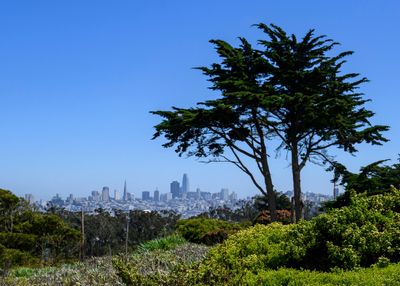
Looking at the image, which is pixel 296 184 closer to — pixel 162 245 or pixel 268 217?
pixel 268 217

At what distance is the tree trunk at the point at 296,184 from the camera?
20766 mm

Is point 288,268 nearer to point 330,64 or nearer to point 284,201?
point 330,64

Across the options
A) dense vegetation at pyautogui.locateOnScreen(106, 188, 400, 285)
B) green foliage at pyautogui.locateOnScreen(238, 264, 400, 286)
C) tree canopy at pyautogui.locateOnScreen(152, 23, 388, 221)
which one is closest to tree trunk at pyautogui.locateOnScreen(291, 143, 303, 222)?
tree canopy at pyautogui.locateOnScreen(152, 23, 388, 221)

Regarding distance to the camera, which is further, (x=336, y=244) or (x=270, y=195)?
(x=270, y=195)

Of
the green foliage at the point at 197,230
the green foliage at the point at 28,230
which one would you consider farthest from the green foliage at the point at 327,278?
the green foliage at the point at 28,230

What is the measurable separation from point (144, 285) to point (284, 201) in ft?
101

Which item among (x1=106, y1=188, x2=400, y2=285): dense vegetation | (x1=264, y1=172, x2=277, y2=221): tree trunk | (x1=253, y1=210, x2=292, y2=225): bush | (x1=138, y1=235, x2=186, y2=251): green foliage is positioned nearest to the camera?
(x1=106, y1=188, x2=400, y2=285): dense vegetation

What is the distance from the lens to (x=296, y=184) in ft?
70.4

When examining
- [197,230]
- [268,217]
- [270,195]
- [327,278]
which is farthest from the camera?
[268,217]

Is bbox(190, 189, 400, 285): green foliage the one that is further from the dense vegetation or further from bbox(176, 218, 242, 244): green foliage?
bbox(176, 218, 242, 244): green foliage

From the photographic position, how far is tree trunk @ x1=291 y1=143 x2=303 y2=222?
20766mm

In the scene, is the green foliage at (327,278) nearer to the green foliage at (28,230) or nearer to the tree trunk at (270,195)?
the tree trunk at (270,195)

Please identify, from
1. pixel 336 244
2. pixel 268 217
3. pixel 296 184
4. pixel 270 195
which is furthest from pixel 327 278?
pixel 268 217

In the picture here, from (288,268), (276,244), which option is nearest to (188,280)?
(288,268)
